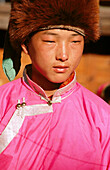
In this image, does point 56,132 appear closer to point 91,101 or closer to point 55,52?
point 91,101

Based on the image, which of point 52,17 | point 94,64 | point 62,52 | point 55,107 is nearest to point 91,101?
point 55,107

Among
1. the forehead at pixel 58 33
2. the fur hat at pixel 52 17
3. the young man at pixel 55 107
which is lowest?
the young man at pixel 55 107

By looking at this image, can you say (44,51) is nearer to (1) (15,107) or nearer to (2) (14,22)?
(2) (14,22)

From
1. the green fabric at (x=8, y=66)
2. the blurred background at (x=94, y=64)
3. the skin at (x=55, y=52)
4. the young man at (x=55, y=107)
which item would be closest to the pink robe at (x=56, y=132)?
the young man at (x=55, y=107)

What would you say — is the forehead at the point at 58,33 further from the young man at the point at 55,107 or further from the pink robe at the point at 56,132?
the pink robe at the point at 56,132

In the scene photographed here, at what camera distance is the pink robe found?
1.47 meters

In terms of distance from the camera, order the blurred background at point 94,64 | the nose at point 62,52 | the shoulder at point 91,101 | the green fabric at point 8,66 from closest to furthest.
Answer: the nose at point 62,52, the shoulder at point 91,101, the green fabric at point 8,66, the blurred background at point 94,64

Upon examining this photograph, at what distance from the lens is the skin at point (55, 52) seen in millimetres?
1443

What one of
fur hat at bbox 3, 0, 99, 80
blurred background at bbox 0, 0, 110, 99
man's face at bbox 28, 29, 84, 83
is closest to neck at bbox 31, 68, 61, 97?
man's face at bbox 28, 29, 84, 83

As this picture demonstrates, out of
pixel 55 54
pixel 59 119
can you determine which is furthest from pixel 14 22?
pixel 59 119

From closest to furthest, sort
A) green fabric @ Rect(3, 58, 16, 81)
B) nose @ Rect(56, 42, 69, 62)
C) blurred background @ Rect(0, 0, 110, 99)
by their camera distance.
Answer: nose @ Rect(56, 42, 69, 62)
green fabric @ Rect(3, 58, 16, 81)
blurred background @ Rect(0, 0, 110, 99)

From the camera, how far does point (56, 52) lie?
145cm

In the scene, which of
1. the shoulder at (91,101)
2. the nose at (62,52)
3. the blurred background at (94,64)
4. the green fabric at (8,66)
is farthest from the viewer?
the blurred background at (94,64)

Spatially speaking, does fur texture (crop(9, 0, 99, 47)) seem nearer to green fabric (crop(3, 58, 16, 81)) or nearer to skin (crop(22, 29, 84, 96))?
skin (crop(22, 29, 84, 96))
